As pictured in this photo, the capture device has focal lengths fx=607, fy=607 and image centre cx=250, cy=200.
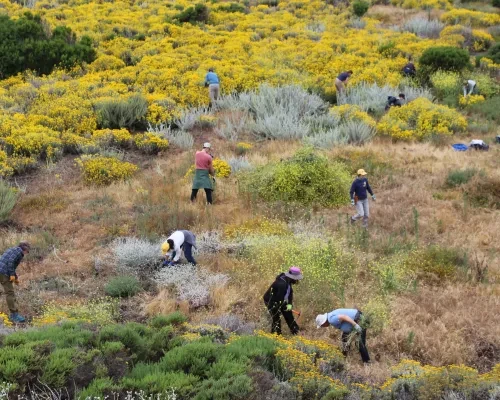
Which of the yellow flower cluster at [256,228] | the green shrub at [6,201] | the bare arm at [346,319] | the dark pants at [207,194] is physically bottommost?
the yellow flower cluster at [256,228]

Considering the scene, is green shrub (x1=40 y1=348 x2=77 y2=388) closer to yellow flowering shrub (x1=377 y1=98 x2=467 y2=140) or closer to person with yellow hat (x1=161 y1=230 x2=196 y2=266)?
person with yellow hat (x1=161 y1=230 x2=196 y2=266)

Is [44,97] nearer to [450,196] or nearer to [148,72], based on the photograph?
[148,72]

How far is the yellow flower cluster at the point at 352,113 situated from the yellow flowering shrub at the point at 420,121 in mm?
326

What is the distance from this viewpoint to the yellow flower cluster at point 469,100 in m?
17.7

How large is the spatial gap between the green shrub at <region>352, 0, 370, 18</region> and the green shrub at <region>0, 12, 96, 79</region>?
39.7 ft

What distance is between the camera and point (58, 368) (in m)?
5.63

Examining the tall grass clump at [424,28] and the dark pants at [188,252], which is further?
the tall grass clump at [424,28]

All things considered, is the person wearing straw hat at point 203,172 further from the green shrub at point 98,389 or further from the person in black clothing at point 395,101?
the person in black clothing at point 395,101

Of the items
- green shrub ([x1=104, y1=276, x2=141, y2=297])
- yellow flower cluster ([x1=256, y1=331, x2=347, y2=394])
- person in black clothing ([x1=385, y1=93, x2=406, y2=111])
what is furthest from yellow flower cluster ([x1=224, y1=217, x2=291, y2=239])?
person in black clothing ([x1=385, y1=93, x2=406, y2=111])

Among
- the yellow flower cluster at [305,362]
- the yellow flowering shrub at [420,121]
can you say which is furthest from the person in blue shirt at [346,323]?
the yellow flowering shrub at [420,121]

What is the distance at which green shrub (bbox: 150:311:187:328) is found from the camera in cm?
728

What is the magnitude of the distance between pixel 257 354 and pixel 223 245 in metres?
3.70

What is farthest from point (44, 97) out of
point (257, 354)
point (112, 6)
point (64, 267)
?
point (257, 354)

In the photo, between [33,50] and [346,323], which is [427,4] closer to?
[33,50]
